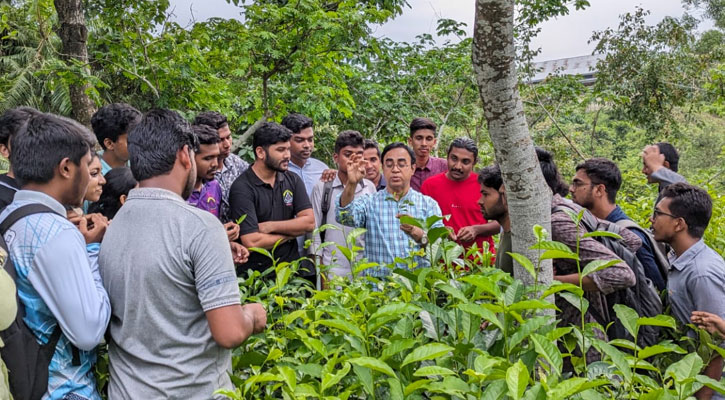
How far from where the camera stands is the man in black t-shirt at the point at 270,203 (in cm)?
390

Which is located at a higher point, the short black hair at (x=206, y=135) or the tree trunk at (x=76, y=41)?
the tree trunk at (x=76, y=41)

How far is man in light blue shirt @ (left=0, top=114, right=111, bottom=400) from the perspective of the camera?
1.78 metres

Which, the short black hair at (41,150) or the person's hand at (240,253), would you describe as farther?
the person's hand at (240,253)

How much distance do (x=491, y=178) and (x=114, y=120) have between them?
2.24 metres

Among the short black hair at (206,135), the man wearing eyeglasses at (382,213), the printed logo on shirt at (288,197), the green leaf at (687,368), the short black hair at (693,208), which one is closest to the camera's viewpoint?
the green leaf at (687,368)

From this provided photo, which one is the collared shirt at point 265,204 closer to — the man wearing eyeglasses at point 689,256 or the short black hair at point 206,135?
the short black hair at point 206,135

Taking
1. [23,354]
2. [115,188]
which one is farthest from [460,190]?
[23,354]

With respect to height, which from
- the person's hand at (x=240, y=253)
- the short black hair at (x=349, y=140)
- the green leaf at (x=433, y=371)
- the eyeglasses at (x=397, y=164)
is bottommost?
the green leaf at (x=433, y=371)

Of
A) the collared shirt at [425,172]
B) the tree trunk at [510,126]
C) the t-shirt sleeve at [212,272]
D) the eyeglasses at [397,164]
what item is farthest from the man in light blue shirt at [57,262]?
the collared shirt at [425,172]

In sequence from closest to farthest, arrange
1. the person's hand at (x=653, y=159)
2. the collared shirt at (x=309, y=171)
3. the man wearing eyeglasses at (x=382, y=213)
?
1. the man wearing eyeglasses at (x=382, y=213)
2. the collared shirt at (x=309, y=171)
3. the person's hand at (x=653, y=159)

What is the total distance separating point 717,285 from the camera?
2.82 metres

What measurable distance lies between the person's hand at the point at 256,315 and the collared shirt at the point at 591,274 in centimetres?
143

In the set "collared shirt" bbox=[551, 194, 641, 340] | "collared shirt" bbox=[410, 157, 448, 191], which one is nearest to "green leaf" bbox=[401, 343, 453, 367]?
"collared shirt" bbox=[551, 194, 641, 340]

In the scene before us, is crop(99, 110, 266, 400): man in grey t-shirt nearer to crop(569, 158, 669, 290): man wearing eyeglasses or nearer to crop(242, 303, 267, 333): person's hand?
crop(242, 303, 267, 333): person's hand
